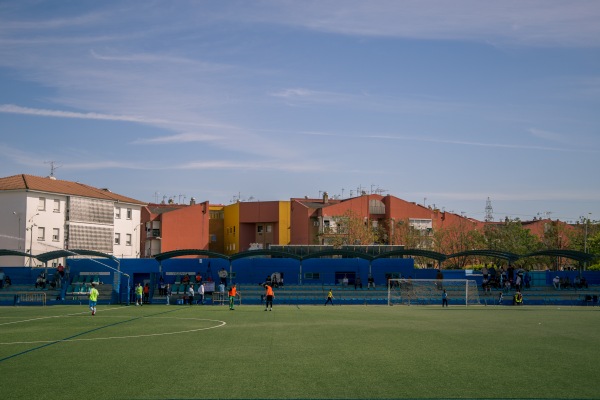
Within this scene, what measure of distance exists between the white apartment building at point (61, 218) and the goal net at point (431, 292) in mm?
41315

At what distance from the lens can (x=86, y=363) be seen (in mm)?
18344

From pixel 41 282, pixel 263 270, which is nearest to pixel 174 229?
pixel 263 270

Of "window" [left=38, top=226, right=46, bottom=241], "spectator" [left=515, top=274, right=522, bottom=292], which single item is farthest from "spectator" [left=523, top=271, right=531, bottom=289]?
"window" [left=38, top=226, right=46, bottom=241]

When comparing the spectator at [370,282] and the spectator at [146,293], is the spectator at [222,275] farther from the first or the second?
the spectator at [370,282]

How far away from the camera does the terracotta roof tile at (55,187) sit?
85375 mm

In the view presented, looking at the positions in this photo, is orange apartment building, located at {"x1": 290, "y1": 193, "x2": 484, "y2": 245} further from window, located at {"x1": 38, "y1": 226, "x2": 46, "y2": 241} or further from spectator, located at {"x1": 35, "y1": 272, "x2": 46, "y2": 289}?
spectator, located at {"x1": 35, "y1": 272, "x2": 46, "y2": 289}

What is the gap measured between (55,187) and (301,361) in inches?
3129

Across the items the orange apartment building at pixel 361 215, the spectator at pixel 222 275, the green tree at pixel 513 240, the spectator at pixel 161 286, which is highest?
the orange apartment building at pixel 361 215

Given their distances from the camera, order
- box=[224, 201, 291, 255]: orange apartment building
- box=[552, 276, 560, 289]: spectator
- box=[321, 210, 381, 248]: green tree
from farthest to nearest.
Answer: box=[224, 201, 291, 255]: orange apartment building, box=[321, 210, 381, 248]: green tree, box=[552, 276, 560, 289]: spectator

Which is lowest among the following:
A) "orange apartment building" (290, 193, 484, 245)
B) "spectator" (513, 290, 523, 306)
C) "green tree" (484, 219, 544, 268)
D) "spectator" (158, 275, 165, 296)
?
"spectator" (513, 290, 523, 306)

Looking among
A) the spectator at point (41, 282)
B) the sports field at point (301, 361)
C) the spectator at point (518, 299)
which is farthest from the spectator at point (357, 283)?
the sports field at point (301, 361)

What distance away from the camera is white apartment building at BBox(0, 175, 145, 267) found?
276ft

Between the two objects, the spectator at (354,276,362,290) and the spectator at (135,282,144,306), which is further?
the spectator at (354,276,362,290)

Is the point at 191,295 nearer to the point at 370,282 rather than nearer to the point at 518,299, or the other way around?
the point at 370,282
